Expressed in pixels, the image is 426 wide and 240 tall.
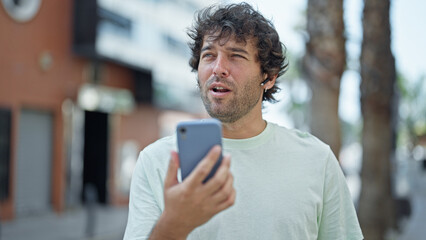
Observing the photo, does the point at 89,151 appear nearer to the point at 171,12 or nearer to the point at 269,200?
the point at 171,12

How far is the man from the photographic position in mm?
1935

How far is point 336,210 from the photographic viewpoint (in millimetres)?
2104

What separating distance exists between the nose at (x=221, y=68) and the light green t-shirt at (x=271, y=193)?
0.91 ft

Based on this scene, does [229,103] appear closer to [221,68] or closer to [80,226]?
[221,68]

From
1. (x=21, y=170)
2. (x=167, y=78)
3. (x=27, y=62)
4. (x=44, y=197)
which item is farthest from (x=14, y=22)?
(x=167, y=78)

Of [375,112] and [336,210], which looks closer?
[336,210]

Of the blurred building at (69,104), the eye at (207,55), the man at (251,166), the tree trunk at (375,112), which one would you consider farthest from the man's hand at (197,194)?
the blurred building at (69,104)

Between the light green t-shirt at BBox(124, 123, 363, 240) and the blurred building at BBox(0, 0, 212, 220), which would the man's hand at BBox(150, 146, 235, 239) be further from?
the blurred building at BBox(0, 0, 212, 220)

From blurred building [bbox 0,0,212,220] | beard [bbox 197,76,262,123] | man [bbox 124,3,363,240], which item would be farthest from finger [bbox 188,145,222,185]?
blurred building [bbox 0,0,212,220]

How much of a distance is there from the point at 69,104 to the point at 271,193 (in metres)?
15.6

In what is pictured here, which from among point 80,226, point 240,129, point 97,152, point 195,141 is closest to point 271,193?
point 240,129

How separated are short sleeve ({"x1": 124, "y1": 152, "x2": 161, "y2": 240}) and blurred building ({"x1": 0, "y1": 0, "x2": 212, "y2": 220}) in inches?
415

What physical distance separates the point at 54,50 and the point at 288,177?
603 inches

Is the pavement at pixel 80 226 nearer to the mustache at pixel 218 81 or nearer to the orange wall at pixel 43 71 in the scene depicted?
the orange wall at pixel 43 71
